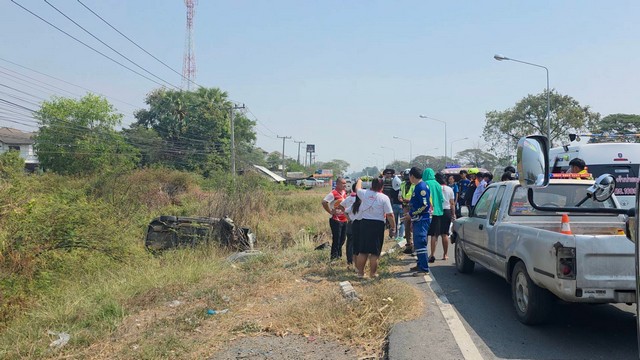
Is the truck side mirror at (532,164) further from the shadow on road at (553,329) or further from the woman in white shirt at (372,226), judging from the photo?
the woman in white shirt at (372,226)

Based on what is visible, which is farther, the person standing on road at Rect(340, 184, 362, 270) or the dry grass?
the person standing on road at Rect(340, 184, 362, 270)

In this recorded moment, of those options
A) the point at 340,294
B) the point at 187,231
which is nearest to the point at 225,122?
the point at 187,231

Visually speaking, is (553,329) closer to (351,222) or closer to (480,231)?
(480,231)

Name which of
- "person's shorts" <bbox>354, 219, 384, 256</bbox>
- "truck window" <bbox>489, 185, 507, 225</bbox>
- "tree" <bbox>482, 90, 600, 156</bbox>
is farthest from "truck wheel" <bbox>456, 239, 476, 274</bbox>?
"tree" <bbox>482, 90, 600, 156</bbox>

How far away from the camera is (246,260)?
32.4ft

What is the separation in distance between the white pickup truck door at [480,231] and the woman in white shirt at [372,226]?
3.96 ft

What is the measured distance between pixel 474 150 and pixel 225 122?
150 feet

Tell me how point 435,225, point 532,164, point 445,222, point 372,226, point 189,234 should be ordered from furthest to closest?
point 189,234 < point 445,222 < point 435,225 < point 372,226 < point 532,164

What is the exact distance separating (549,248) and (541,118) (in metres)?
37.9

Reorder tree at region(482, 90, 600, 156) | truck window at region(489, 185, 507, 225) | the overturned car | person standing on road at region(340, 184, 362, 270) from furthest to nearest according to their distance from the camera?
1. tree at region(482, 90, 600, 156)
2. the overturned car
3. person standing on road at region(340, 184, 362, 270)
4. truck window at region(489, 185, 507, 225)

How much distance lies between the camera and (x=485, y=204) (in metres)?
7.60

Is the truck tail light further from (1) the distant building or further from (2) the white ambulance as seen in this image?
(1) the distant building

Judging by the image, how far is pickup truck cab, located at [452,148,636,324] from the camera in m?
4.55

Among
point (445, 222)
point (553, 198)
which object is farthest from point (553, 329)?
point (445, 222)
